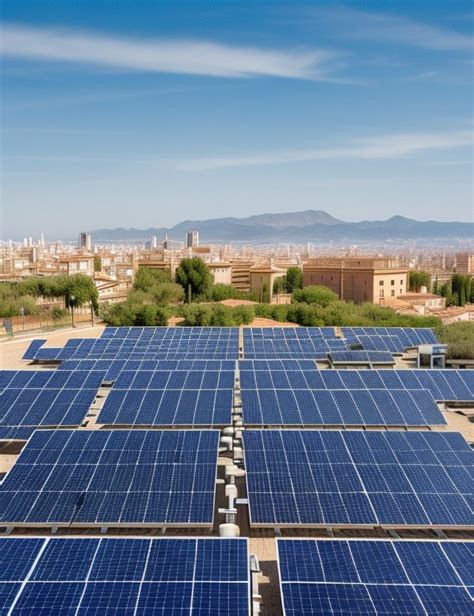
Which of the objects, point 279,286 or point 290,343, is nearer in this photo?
point 290,343

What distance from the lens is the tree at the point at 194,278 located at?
74438 mm

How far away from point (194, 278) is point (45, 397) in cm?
5695

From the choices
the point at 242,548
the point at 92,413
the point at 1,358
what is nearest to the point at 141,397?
the point at 92,413

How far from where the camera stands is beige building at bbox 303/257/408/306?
8694 centimetres

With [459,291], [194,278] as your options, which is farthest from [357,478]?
[459,291]

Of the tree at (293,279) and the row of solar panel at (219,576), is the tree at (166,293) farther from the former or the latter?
the row of solar panel at (219,576)

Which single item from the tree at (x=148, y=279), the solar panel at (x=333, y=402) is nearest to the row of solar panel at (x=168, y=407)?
the solar panel at (x=333, y=402)

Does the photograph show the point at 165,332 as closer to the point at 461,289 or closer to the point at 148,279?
the point at 148,279

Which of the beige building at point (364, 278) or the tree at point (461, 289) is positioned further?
the beige building at point (364, 278)

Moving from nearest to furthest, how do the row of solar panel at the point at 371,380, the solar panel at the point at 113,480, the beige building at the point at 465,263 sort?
the solar panel at the point at 113,480
the row of solar panel at the point at 371,380
the beige building at the point at 465,263

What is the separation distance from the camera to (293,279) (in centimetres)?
10169

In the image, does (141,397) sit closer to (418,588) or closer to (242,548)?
(242,548)

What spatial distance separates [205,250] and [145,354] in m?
133

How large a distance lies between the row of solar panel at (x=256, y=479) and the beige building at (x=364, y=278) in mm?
72927
